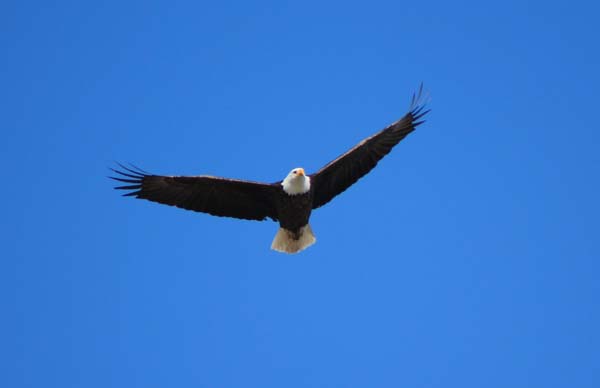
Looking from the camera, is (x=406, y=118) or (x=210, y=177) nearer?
(x=210, y=177)

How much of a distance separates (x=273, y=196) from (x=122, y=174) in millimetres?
1962

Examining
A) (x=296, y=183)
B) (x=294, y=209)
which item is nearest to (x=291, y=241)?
(x=294, y=209)

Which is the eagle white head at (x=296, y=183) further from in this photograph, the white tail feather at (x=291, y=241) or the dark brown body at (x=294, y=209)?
the white tail feather at (x=291, y=241)

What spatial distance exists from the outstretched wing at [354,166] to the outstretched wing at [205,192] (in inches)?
26.0

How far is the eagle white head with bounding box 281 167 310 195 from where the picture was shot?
38.7 feet

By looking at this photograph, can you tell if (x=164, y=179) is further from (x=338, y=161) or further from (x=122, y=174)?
(x=338, y=161)

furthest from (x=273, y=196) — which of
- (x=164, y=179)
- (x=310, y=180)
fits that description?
(x=164, y=179)

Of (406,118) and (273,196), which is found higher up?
(406,118)

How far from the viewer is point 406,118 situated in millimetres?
12617

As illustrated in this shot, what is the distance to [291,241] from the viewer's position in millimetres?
12672

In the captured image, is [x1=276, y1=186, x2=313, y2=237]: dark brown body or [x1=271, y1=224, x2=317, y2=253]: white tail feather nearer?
[x1=276, y1=186, x2=313, y2=237]: dark brown body

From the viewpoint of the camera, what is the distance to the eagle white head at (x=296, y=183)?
11.8 metres

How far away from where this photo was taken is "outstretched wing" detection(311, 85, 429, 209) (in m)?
12.2

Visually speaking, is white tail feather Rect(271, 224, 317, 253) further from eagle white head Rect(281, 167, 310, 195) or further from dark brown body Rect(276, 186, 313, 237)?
eagle white head Rect(281, 167, 310, 195)
